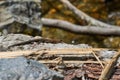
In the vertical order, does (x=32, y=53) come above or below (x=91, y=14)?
above

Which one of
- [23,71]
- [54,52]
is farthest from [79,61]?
[23,71]

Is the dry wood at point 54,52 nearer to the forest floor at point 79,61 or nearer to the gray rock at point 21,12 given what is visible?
the forest floor at point 79,61

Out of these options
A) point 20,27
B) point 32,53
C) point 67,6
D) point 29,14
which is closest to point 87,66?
point 32,53

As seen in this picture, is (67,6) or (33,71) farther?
(67,6)

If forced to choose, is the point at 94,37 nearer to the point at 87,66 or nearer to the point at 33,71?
the point at 87,66

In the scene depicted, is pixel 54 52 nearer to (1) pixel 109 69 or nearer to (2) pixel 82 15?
(1) pixel 109 69

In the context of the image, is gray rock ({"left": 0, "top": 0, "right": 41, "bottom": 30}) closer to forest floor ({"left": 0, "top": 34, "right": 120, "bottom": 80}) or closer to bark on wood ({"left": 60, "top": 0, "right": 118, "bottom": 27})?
forest floor ({"left": 0, "top": 34, "right": 120, "bottom": 80})

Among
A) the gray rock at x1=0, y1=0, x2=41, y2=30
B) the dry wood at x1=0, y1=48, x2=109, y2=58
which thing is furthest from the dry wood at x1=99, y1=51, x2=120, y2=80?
the gray rock at x1=0, y1=0, x2=41, y2=30
